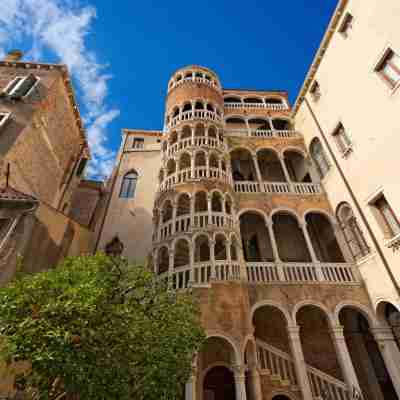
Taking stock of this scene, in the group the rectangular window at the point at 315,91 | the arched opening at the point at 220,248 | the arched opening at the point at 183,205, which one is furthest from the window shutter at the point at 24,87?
the rectangular window at the point at 315,91

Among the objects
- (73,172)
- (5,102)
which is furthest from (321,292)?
(5,102)

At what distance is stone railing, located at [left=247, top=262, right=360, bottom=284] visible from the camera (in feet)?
38.1

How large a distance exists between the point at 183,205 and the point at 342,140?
34.1ft

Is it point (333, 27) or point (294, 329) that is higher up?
point (333, 27)

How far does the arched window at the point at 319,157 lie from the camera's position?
15.8 metres

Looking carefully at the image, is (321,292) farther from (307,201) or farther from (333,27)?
(333,27)

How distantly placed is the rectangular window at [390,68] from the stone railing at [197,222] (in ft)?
32.4

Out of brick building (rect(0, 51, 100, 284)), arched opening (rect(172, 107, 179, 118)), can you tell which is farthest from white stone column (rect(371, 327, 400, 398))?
arched opening (rect(172, 107, 179, 118))

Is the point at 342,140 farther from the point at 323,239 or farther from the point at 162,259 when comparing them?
the point at 162,259

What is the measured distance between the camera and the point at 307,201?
1480 centimetres

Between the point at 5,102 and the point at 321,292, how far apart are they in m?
20.4

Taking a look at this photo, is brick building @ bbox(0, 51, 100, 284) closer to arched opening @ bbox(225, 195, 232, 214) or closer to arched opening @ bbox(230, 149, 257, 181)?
arched opening @ bbox(225, 195, 232, 214)

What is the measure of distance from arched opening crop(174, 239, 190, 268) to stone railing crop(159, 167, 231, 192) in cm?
345

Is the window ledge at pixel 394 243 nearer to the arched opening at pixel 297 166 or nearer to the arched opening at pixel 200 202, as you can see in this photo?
the arched opening at pixel 297 166
